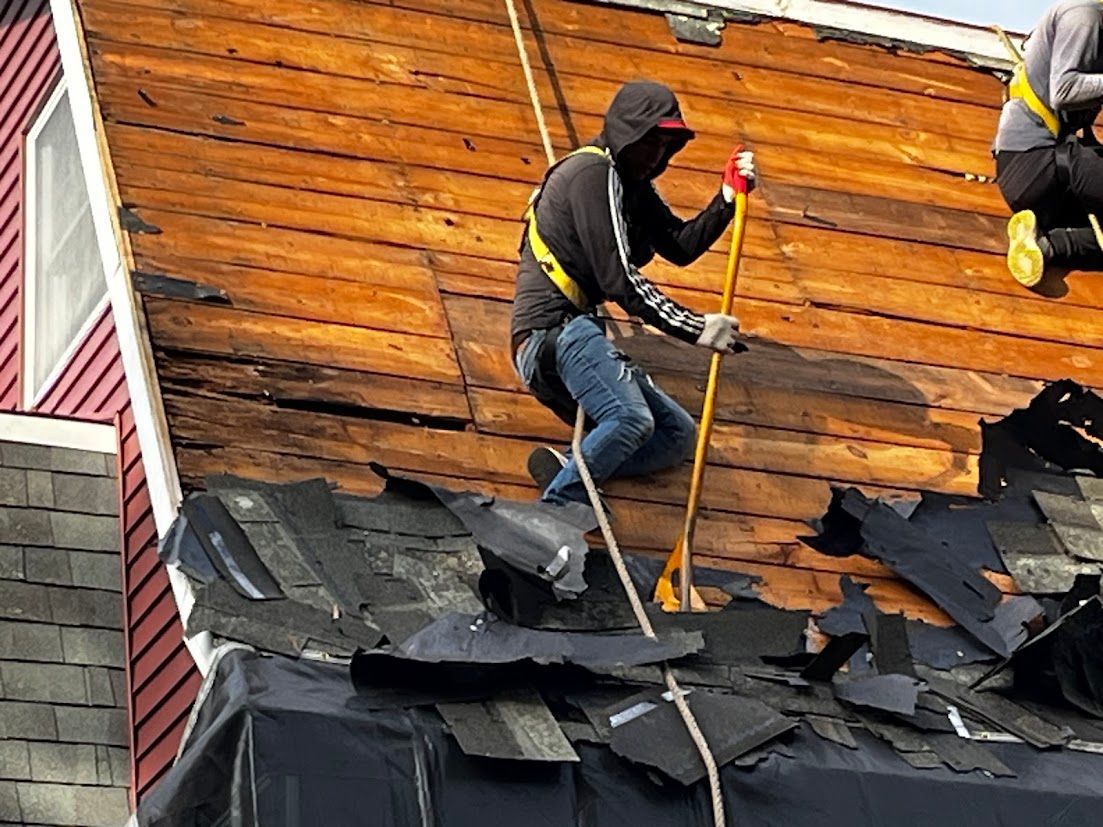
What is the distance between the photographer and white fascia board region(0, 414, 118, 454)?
842 cm

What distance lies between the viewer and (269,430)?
7.36m

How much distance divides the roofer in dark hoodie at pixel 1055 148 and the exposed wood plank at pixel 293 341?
2676mm

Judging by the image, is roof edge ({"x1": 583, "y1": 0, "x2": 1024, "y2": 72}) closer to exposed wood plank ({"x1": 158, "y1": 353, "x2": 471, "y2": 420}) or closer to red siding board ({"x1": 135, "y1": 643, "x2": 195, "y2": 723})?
exposed wood plank ({"x1": 158, "y1": 353, "x2": 471, "y2": 420})

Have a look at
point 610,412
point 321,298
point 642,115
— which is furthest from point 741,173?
point 321,298

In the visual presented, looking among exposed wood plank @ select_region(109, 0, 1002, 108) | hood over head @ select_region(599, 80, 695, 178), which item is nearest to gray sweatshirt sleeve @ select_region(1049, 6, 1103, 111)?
exposed wood plank @ select_region(109, 0, 1002, 108)

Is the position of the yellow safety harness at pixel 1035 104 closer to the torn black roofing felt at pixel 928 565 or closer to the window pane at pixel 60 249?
the torn black roofing felt at pixel 928 565

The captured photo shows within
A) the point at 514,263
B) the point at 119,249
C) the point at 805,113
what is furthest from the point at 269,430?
the point at 805,113

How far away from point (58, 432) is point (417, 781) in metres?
3.16

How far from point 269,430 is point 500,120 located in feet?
8.06

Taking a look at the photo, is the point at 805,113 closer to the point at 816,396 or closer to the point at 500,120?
the point at 500,120

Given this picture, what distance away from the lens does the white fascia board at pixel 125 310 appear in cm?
688

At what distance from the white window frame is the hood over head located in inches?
94.1

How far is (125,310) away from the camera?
25.3 feet

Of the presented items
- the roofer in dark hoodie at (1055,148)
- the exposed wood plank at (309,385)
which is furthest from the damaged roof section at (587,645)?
the roofer in dark hoodie at (1055,148)
